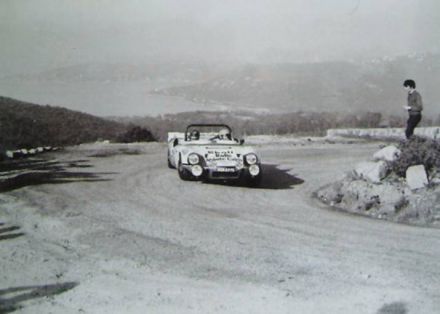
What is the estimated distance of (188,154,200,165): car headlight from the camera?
10594mm

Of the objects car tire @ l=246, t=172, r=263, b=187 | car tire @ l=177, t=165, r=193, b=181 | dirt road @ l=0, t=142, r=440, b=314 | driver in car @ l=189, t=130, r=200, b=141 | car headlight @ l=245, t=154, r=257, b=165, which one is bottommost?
dirt road @ l=0, t=142, r=440, b=314

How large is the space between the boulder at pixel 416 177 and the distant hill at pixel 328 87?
3345cm

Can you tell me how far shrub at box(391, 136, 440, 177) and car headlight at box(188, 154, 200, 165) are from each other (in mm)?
3940

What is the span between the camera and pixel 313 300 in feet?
14.4

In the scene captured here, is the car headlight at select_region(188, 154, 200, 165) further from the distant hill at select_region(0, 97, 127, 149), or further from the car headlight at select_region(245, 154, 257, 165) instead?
the distant hill at select_region(0, 97, 127, 149)

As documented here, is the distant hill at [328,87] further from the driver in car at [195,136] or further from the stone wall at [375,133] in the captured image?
the driver in car at [195,136]

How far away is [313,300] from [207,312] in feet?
3.17

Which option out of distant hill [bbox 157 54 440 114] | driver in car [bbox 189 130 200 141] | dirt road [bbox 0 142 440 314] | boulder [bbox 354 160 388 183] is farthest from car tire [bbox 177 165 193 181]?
distant hill [bbox 157 54 440 114]

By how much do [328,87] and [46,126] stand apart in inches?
1546

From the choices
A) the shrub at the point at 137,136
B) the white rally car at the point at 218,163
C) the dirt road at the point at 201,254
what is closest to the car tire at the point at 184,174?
the white rally car at the point at 218,163

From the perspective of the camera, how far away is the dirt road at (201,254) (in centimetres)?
436

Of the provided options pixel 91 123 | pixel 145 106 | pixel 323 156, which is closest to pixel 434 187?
pixel 323 156

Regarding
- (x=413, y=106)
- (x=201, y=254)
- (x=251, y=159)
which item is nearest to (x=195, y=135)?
(x=251, y=159)

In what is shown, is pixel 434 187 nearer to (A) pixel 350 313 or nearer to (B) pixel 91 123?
(A) pixel 350 313
